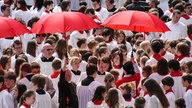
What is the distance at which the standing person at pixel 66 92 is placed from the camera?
17344 millimetres

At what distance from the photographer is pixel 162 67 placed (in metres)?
18.0

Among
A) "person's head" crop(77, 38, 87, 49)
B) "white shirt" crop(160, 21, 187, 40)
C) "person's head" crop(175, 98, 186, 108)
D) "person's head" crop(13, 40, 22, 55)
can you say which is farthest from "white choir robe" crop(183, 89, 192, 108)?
"white shirt" crop(160, 21, 187, 40)

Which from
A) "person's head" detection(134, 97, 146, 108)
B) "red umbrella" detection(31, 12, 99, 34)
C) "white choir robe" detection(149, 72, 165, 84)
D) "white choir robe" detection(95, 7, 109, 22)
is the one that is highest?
"red umbrella" detection(31, 12, 99, 34)

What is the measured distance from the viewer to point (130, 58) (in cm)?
1964

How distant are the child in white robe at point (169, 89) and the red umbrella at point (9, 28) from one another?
3.14 meters

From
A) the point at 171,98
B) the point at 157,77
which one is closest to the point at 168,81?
the point at 171,98

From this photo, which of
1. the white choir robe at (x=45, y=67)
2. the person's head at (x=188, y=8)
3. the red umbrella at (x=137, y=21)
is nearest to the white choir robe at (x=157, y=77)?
the red umbrella at (x=137, y=21)

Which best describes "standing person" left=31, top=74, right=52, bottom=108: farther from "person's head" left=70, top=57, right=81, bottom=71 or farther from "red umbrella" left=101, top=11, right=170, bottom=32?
"red umbrella" left=101, top=11, right=170, bottom=32

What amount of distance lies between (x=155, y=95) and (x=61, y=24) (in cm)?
269

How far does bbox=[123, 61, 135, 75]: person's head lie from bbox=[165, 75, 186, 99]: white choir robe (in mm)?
811

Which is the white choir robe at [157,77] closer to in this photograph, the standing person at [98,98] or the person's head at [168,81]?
the person's head at [168,81]

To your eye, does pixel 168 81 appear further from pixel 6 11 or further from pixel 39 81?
pixel 6 11

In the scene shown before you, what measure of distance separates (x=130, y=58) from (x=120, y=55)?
64 cm

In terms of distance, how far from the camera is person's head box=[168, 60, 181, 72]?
58.5 ft
